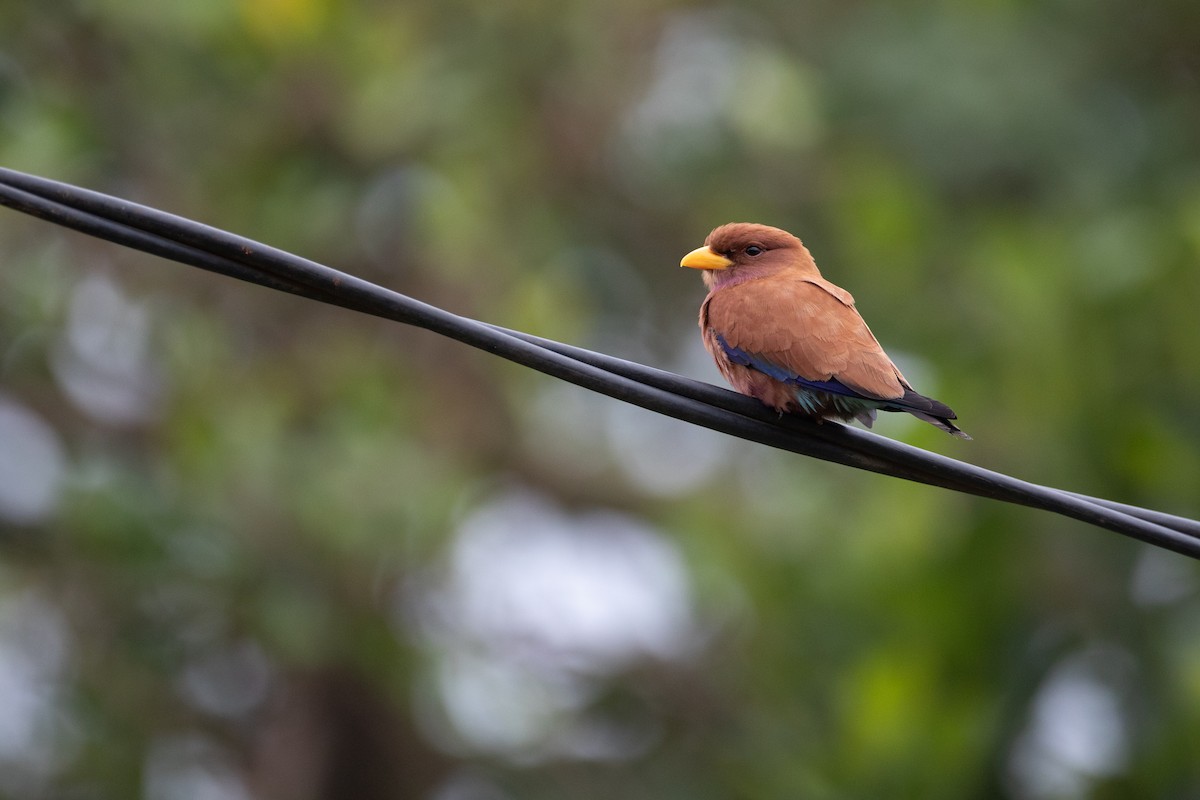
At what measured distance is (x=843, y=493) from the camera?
6855 mm

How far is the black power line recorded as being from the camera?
242 centimetres

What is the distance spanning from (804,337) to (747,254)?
0.74 m

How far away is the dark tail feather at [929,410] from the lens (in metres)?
2.95

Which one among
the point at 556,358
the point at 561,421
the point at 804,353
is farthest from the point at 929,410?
the point at 561,421

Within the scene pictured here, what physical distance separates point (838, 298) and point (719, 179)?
13.4ft

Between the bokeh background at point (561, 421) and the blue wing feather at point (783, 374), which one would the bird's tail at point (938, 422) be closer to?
the blue wing feather at point (783, 374)

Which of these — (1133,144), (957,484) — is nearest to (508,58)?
(1133,144)

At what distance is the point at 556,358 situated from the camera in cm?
256

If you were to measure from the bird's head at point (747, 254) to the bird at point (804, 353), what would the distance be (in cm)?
13

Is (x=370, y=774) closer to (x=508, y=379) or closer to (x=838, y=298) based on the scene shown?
(x=508, y=379)

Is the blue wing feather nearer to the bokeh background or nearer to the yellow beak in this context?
the yellow beak

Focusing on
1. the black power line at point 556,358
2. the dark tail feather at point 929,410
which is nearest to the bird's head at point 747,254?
the dark tail feather at point 929,410

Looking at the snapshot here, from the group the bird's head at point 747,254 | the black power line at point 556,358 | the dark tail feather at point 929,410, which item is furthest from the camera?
the bird's head at point 747,254

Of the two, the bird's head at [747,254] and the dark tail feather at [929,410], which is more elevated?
the bird's head at [747,254]
